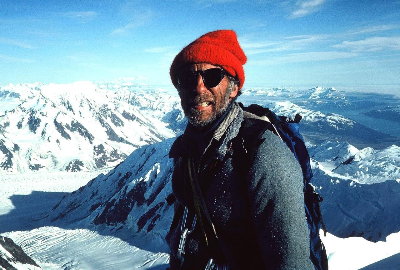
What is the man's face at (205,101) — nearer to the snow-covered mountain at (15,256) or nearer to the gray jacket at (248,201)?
the gray jacket at (248,201)

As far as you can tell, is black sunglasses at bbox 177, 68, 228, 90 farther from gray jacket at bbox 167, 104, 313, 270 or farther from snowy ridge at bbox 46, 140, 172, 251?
snowy ridge at bbox 46, 140, 172, 251

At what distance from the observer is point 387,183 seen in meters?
60.5

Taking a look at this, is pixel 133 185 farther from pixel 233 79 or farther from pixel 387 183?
pixel 233 79

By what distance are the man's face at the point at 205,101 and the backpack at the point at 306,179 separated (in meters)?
0.34

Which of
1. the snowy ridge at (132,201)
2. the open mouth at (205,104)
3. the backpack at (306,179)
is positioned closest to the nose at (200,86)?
the open mouth at (205,104)

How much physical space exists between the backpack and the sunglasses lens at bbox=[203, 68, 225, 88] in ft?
1.61

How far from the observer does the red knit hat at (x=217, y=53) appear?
10.1ft

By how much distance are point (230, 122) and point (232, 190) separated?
2.39 ft

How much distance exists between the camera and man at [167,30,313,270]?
2.39m

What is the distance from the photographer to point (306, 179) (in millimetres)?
3088

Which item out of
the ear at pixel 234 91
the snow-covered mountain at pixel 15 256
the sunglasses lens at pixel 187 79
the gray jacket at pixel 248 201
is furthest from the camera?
the snow-covered mountain at pixel 15 256

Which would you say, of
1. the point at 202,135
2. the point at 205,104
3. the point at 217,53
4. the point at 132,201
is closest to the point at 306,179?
the point at 202,135

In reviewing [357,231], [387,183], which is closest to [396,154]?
[387,183]

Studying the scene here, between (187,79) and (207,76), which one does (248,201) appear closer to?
(207,76)
